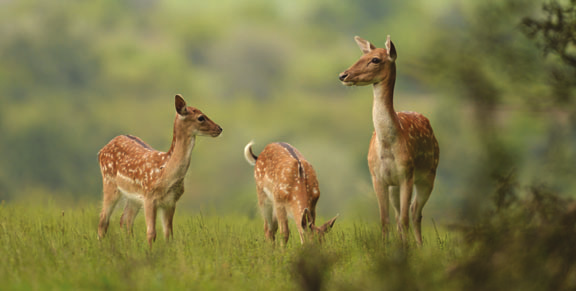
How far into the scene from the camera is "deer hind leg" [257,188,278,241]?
7668 mm

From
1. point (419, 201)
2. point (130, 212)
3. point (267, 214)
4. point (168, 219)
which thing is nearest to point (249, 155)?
point (267, 214)

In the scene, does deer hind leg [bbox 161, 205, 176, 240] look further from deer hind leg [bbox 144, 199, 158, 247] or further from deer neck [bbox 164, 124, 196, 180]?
deer neck [bbox 164, 124, 196, 180]

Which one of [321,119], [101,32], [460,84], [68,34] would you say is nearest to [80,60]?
[68,34]

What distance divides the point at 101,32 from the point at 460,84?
140ft

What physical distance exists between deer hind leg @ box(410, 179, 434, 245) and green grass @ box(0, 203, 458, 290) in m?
0.45

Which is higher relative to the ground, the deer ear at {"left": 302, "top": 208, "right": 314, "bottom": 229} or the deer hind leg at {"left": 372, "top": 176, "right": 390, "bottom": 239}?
the deer hind leg at {"left": 372, "top": 176, "right": 390, "bottom": 239}

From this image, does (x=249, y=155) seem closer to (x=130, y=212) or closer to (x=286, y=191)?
(x=286, y=191)

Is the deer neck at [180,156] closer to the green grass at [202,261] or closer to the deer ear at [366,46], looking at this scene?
the green grass at [202,261]

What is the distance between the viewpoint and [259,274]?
20.6 feet

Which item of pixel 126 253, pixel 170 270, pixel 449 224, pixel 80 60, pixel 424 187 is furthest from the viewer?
pixel 80 60

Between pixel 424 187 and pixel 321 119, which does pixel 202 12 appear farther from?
pixel 424 187

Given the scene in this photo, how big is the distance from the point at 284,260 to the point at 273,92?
121 feet

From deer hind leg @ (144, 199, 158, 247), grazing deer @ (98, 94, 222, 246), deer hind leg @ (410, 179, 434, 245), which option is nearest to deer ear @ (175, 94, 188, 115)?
grazing deer @ (98, 94, 222, 246)

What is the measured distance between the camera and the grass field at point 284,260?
491 cm
